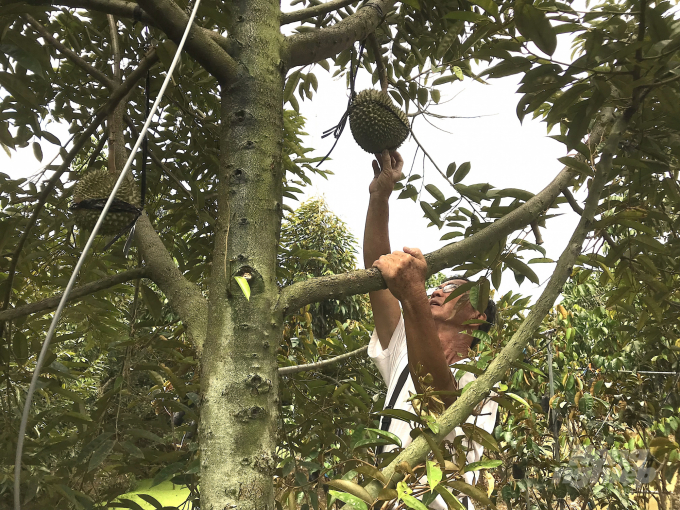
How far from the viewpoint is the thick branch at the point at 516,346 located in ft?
2.18

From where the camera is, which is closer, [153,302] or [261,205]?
[261,205]

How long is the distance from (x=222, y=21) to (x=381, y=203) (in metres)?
0.63

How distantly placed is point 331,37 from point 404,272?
0.52 metres

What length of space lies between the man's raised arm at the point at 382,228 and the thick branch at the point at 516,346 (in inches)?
23.3

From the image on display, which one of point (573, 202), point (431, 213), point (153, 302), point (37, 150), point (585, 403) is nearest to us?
point (573, 202)

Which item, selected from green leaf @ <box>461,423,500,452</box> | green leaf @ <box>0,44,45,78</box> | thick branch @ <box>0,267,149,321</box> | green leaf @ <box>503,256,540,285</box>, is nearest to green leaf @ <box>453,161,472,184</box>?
green leaf @ <box>503,256,540,285</box>

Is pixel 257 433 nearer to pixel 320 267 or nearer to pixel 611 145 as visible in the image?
pixel 611 145

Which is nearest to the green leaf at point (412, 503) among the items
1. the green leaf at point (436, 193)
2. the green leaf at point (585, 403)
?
the green leaf at point (436, 193)

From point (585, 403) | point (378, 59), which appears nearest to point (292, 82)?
point (378, 59)

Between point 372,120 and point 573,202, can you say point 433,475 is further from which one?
point 372,120

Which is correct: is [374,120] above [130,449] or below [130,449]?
above

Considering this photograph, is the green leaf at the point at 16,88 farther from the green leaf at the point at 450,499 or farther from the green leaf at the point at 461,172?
the green leaf at the point at 461,172

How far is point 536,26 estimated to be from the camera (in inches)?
28.8

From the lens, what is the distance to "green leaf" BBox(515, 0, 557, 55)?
717 millimetres
